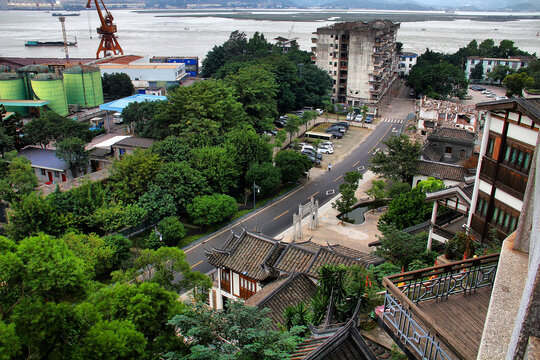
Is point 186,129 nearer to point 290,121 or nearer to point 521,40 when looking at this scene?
point 290,121

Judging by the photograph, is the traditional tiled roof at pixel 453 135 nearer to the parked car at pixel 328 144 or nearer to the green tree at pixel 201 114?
the parked car at pixel 328 144

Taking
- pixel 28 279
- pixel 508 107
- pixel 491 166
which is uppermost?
pixel 508 107

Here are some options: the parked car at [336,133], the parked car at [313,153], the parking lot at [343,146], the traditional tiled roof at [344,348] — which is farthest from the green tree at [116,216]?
the parked car at [336,133]

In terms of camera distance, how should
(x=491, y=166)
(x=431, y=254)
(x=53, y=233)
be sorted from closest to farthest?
(x=491, y=166) < (x=431, y=254) < (x=53, y=233)

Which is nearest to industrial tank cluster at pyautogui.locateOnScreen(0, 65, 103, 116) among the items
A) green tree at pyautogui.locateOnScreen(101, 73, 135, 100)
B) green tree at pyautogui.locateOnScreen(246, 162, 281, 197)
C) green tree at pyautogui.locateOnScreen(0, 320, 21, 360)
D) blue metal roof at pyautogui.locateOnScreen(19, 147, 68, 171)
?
green tree at pyautogui.locateOnScreen(101, 73, 135, 100)

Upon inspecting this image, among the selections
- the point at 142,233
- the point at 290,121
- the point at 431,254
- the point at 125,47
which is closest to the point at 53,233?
the point at 142,233

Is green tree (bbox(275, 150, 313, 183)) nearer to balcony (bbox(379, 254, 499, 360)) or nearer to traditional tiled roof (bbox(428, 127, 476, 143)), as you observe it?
traditional tiled roof (bbox(428, 127, 476, 143))
